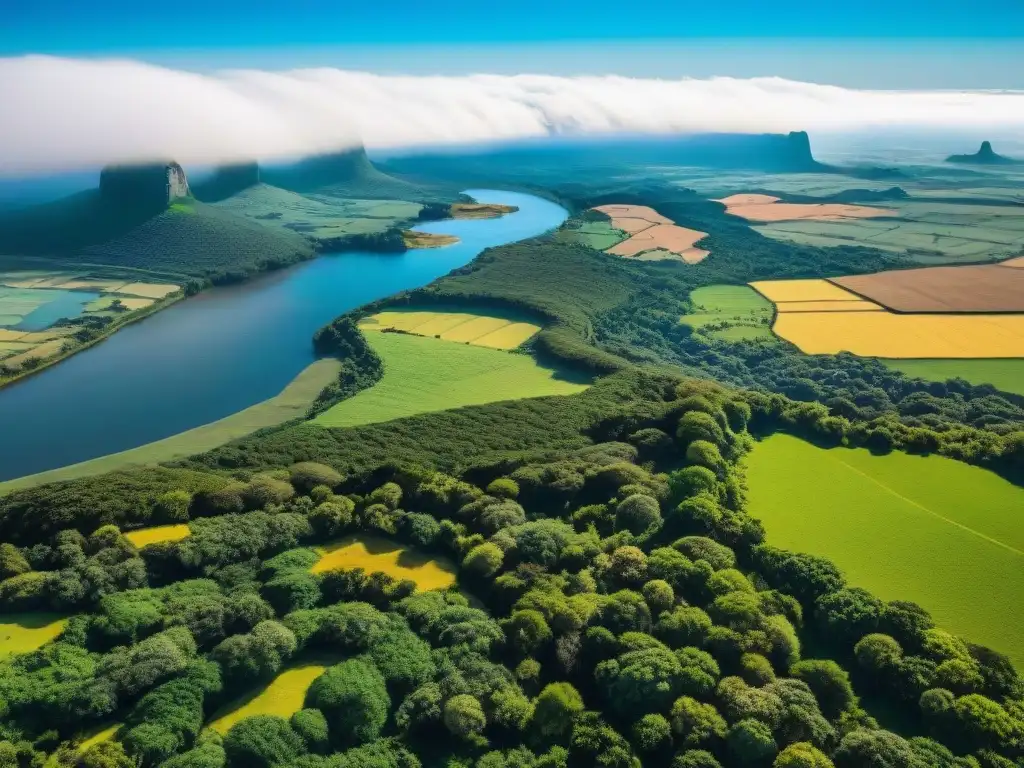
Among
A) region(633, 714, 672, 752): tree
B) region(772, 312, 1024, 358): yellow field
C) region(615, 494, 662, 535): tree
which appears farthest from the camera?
region(772, 312, 1024, 358): yellow field

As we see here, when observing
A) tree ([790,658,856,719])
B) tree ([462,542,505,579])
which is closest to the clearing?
tree ([462,542,505,579])

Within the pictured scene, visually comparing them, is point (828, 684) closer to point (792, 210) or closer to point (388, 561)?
point (388, 561)

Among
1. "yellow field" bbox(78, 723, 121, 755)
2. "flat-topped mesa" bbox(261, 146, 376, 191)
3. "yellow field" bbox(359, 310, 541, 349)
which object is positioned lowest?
"yellow field" bbox(78, 723, 121, 755)

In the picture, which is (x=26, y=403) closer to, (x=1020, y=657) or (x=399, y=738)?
(x=399, y=738)

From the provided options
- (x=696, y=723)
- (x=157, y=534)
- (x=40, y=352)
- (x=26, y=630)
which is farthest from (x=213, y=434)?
(x=696, y=723)

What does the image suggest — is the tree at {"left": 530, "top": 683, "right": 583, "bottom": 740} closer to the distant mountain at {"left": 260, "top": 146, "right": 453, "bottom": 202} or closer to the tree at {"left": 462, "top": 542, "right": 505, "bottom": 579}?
the tree at {"left": 462, "top": 542, "right": 505, "bottom": 579}

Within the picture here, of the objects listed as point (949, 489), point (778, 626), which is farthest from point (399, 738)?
point (949, 489)
